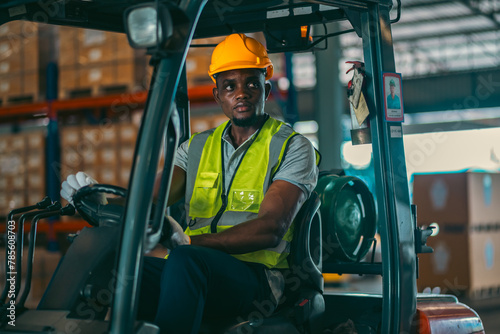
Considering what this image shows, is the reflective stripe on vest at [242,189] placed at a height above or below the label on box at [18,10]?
below

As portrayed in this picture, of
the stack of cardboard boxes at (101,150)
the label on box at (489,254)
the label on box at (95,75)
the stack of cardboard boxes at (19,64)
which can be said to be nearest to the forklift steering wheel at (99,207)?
the stack of cardboard boxes at (101,150)

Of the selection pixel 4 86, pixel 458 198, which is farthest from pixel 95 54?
pixel 458 198

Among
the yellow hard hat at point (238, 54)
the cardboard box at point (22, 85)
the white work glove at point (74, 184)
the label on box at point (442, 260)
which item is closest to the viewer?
the white work glove at point (74, 184)

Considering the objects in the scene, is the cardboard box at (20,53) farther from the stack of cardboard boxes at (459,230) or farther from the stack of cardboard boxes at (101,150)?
the stack of cardboard boxes at (459,230)

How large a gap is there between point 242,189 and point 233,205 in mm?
73

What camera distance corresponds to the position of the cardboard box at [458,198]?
766 centimetres

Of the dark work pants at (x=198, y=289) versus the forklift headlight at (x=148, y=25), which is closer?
Answer: the forklift headlight at (x=148, y=25)

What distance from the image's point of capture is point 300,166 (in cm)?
264

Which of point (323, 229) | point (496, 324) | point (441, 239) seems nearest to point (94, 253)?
point (323, 229)

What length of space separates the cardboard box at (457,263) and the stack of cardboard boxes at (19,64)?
541 cm

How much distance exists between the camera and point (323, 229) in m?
2.94

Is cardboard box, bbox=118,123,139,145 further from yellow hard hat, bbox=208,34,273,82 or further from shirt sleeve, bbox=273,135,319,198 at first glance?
shirt sleeve, bbox=273,135,319,198

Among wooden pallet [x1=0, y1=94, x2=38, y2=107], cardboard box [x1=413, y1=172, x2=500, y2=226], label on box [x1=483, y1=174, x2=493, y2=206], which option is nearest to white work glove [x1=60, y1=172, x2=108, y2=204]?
cardboard box [x1=413, y1=172, x2=500, y2=226]

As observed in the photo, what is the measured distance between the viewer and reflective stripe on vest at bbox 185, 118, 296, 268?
2.62 m
